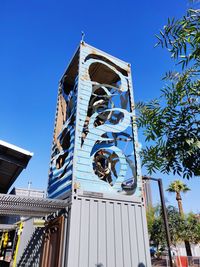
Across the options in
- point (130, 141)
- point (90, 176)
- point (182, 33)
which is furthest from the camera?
point (130, 141)

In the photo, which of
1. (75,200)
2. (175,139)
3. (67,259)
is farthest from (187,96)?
(67,259)

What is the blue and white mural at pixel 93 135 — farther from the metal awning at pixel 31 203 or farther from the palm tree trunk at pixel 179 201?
the palm tree trunk at pixel 179 201

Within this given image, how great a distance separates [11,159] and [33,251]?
3.90m

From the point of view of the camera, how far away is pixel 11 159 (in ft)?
23.9

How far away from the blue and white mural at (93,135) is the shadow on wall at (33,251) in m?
1.74

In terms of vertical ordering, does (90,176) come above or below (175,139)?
above

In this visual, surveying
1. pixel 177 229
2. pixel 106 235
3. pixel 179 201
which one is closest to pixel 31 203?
pixel 106 235

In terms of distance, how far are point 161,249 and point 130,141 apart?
27260 mm

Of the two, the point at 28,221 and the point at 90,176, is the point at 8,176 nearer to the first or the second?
the point at 28,221

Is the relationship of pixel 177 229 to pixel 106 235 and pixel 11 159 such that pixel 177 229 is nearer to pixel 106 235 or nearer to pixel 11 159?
pixel 106 235

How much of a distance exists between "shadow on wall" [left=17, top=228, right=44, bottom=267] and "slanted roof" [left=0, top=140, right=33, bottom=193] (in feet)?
7.97

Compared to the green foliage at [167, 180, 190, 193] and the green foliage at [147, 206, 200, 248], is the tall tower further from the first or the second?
the green foliage at [167, 180, 190, 193]

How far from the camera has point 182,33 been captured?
2.91 meters

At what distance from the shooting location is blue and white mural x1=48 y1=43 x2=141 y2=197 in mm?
6793
